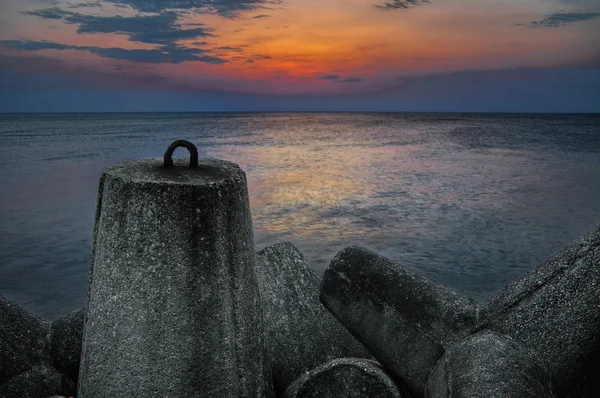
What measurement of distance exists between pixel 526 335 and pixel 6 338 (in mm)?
3042

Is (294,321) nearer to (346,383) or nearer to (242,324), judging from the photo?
(346,383)

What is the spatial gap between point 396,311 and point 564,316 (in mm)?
969

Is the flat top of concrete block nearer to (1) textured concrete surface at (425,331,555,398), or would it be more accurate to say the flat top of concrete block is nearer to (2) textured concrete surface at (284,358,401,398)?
(2) textured concrete surface at (284,358,401,398)

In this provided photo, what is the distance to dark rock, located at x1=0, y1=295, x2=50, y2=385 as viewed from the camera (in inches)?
125

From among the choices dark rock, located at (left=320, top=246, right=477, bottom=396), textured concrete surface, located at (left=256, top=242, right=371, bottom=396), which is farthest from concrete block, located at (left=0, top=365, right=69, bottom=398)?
dark rock, located at (left=320, top=246, right=477, bottom=396)

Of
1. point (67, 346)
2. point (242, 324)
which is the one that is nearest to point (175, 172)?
point (242, 324)

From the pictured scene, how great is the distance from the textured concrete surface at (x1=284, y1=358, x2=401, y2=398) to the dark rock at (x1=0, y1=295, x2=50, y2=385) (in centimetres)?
166

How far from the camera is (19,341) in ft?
10.9

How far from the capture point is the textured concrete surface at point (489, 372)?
249cm

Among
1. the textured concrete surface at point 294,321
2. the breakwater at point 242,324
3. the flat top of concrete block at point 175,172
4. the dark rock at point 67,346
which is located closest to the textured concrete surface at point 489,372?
the breakwater at point 242,324

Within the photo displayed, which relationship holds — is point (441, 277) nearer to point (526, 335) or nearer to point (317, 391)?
point (526, 335)

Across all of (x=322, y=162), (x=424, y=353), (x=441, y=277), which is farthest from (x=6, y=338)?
(x=322, y=162)

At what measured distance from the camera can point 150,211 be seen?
2412 mm

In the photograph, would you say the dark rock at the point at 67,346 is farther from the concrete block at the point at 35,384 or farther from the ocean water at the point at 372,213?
the ocean water at the point at 372,213
